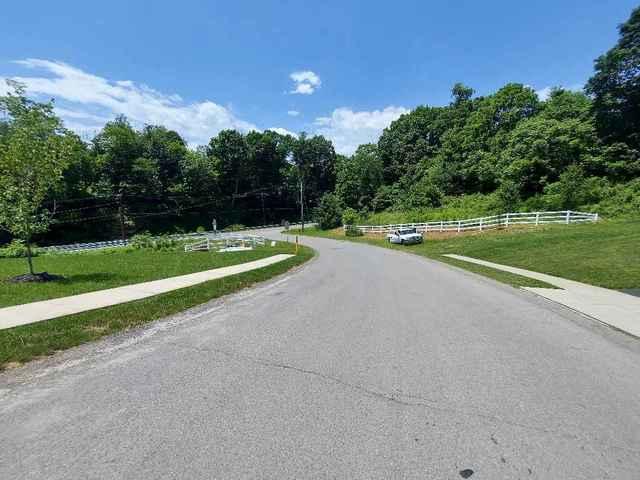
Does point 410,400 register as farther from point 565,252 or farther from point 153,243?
point 153,243

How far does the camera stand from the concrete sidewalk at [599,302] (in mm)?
6191

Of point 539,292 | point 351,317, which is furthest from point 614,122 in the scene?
point 351,317

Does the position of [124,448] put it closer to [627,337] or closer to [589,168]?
[627,337]

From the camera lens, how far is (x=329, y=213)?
57.7 metres

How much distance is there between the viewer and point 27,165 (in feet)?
34.3

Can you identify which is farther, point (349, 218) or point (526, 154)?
point (349, 218)

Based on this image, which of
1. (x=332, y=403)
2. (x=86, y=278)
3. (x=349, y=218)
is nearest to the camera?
(x=332, y=403)

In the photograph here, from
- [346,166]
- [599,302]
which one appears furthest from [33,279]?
[346,166]

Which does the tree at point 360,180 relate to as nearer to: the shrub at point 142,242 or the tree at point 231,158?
the tree at point 231,158

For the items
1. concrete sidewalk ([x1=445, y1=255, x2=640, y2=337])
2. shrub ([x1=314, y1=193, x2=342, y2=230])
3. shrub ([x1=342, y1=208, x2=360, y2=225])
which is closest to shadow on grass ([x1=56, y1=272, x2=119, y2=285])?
concrete sidewalk ([x1=445, y1=255, x2=640, y2=337])

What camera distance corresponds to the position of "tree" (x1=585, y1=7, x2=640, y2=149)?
33.1 metres

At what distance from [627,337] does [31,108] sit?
1752 centimetres

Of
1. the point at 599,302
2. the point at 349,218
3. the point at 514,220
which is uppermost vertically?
the point at 349,218

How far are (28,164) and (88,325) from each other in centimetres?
821
